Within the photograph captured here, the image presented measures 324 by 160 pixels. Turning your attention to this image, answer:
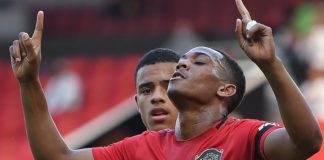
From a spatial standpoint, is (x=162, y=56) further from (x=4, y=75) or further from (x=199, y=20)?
(x=199, y=20)

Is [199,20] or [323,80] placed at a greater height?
[199,20]

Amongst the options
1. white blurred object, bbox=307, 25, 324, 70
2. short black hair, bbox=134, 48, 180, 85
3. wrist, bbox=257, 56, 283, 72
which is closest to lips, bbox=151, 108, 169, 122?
short black hair, bbox=134, 48, 180, 85

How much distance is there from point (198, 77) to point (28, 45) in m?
0.90

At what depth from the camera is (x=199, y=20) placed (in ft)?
58.9

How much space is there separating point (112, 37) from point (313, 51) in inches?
183

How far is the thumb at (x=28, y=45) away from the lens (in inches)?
188

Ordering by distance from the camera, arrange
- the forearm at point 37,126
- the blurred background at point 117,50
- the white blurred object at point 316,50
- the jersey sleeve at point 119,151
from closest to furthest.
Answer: the forearm at point 37,126 < the jersey sleeve at point 119,151 < the blurred background at point 117,50 < the white blurred object at point 316,50

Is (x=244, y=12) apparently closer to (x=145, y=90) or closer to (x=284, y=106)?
(x=284, y=106)

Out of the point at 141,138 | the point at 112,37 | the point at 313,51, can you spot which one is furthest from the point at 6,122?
the point at 141,138

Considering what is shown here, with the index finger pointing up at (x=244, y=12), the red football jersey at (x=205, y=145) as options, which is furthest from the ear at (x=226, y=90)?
the index finger pointing up at (x=244, y=12)

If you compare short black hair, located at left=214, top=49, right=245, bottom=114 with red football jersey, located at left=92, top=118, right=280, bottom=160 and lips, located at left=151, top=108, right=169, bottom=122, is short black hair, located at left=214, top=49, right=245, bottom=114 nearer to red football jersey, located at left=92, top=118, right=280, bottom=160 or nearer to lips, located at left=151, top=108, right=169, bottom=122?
red football jersey, located at left=92, top=118, right=280, bottom=160

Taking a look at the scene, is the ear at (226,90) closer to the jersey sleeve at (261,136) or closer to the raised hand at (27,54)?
the jersey sleeve at (261,136)

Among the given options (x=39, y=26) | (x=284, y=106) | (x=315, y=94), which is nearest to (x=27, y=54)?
(x=39, y=26)

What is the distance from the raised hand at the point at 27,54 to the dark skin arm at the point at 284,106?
1033 mm
